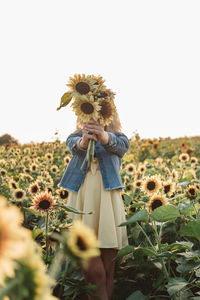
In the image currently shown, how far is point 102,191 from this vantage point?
7.61 ft

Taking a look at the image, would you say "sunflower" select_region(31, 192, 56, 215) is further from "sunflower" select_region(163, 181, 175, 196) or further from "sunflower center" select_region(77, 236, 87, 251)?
"sunflower" select_region(163, 181, 175, 196)

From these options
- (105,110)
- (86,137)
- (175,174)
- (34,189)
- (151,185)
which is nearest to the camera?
(105,110)

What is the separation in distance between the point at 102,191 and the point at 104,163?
21 cm

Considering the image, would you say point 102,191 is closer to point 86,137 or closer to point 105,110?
point 86,137

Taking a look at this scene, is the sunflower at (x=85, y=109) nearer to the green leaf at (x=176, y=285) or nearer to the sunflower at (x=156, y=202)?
the sunflower at (x=156, y=202)

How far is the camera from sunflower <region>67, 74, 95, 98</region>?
1843 millimetres

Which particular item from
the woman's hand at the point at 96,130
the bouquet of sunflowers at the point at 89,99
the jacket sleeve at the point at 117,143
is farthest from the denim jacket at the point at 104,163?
the bouquet of sunflowers at the point at 89,99

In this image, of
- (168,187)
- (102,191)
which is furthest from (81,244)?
(168,187)

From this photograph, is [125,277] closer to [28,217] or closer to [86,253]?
[28,217]

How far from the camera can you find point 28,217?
3.31 meters

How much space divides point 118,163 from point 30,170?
89.9 inches

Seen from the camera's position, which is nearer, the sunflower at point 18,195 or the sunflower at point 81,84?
the sunflower at point 81,84

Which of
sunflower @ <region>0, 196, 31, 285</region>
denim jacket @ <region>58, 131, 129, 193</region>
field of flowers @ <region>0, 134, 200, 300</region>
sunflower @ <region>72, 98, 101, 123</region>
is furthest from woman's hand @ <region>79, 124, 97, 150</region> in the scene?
sunflower @ <region>0, 196, 31, 285</region>

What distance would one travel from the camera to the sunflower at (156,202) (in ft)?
7.04
